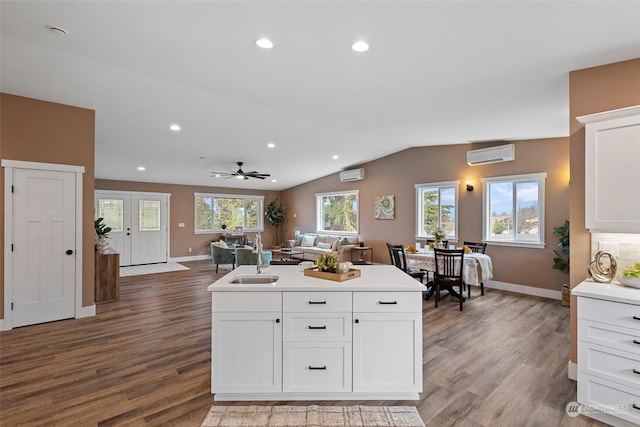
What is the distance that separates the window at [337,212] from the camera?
8.91m

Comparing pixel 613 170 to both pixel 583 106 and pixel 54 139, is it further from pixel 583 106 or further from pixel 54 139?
pixel 54 139

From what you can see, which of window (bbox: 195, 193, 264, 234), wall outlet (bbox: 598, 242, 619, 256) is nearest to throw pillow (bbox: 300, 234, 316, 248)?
window (bbox: 195, 193, 264, 234)

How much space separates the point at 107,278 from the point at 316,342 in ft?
Result: 14.2

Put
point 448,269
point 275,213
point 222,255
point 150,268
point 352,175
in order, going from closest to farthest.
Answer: point 448,269 → point 222,255 → point 150,268 → point 352,175 → point 275,213

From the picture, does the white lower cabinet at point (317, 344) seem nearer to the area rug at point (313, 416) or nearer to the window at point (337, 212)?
the area rug at point (313, 416)

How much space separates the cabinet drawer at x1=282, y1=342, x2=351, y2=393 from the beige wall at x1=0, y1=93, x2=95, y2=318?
3.52 metres

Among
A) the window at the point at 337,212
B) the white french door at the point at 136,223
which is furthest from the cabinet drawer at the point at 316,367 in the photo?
the white french door at the point at 136,223

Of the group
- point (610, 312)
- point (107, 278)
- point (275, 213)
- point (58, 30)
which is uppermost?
point (58, 30)

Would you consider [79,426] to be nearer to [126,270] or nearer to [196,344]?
[196,344]

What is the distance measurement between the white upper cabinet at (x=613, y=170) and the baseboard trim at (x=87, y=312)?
18.5ft

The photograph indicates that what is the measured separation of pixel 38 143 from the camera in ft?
12.5

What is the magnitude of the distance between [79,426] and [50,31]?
2.99m

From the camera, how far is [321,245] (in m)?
8.96

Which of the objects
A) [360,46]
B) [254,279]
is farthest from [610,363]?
[360,46]
